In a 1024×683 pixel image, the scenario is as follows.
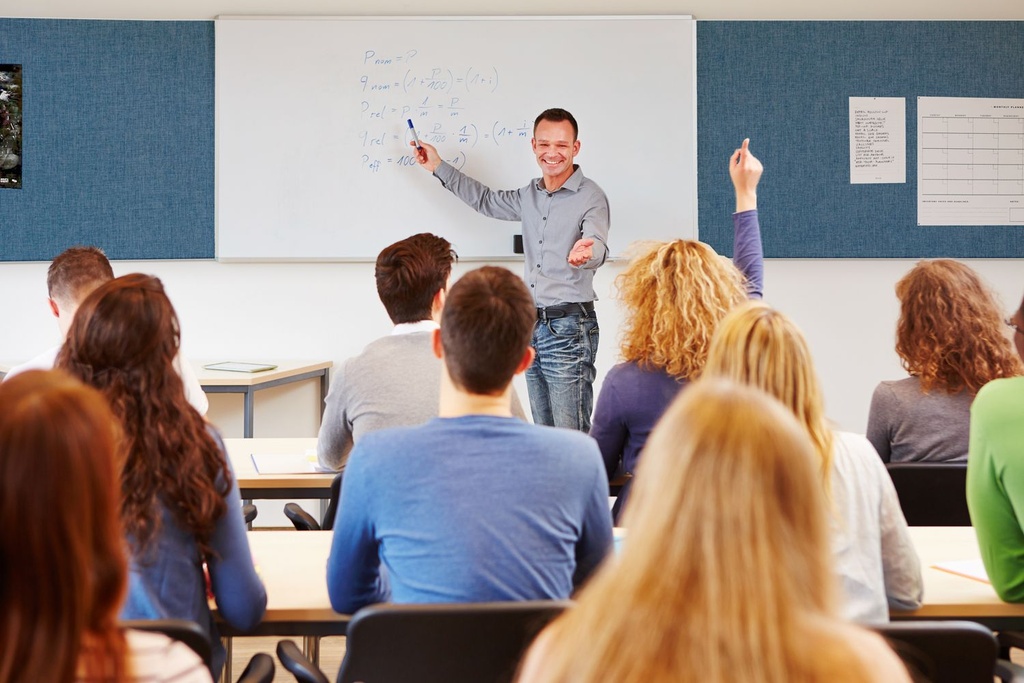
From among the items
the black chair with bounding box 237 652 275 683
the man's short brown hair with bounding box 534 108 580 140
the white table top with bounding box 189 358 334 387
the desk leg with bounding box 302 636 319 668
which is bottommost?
the desk leg with bounding box 302 636 319 668

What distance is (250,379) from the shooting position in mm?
4051

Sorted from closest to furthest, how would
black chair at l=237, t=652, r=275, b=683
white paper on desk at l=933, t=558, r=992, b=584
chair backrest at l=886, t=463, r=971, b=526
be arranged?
1. black chair at l=237, t=652, r=275, b=683
2. white paper on desk at l=933, t=558, r=992, b=584
3. chair backrest at l=886, t=463, r=971, b=526

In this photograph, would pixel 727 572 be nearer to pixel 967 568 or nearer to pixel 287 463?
pixel 967 568

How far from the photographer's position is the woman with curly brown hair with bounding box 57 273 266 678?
5.11ft

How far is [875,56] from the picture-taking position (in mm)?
4762

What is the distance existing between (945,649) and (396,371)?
59.6 inches

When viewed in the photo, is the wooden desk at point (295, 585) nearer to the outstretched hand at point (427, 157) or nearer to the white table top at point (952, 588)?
the white table top at point (952, 588)

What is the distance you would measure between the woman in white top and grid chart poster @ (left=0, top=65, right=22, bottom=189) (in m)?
4.23

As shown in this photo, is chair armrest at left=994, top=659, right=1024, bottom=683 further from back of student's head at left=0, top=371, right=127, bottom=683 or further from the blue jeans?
the blue jeans

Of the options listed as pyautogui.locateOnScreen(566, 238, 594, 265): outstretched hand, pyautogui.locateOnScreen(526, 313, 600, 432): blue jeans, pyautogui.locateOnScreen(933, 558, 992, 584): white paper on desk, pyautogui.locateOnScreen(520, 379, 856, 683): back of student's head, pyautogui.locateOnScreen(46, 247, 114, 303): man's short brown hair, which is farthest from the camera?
pyautogui.locateOnScreen(526, 313, 600, 432): blue jeans

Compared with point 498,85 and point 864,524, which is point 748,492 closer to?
point 864,524

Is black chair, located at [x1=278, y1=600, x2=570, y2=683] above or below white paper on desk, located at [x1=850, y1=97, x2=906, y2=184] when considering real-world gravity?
below

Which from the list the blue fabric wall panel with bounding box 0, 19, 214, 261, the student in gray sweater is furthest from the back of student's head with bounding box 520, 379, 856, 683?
the blue fabric wall panel with bounding box 0, 19, 214, 261

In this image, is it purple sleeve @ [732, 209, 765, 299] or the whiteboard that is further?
the whiteboard
